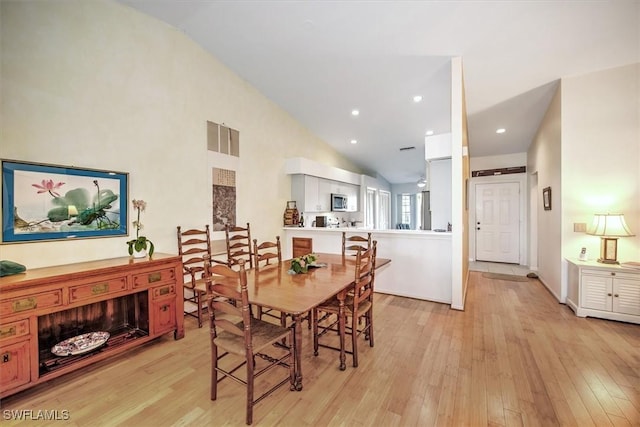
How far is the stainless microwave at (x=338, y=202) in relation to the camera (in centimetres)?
626

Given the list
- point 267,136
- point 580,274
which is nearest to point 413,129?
point 267,136

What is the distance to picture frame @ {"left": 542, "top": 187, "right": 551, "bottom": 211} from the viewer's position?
13.7 ft

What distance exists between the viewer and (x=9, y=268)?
196cm

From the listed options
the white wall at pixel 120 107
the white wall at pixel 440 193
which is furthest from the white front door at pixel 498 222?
the white wall at pixel 120 107

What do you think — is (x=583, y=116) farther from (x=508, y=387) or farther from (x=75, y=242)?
(x=75, y=242)

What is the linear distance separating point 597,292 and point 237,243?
4653 millimetres

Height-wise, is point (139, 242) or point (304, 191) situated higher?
point (304, 191)

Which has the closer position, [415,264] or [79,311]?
[79,311]

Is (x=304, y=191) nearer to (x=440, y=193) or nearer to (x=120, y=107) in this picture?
(x=440, y=193)

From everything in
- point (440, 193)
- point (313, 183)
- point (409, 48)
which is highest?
point (409, 48)

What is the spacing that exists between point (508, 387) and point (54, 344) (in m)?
3.74

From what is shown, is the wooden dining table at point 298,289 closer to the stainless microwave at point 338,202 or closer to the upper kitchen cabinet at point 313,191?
the upper kitchen cabinet at point 313,191

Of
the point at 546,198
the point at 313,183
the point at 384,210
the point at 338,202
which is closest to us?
the point at 546,198

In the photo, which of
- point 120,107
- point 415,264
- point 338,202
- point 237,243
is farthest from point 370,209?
point 120,107
